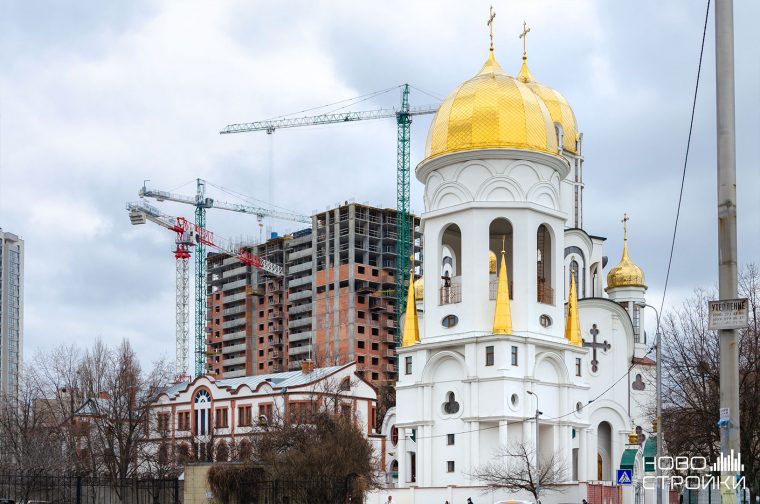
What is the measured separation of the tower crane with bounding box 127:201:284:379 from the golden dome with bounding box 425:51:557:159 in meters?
86.4

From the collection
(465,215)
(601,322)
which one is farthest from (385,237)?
(465,215)

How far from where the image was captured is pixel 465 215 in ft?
151

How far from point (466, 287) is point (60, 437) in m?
21.1

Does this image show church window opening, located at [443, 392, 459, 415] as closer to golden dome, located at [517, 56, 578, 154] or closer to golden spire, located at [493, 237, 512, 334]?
golden spire, located at [493, 237, 512, 334]

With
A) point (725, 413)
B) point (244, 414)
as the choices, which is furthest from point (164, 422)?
point (725, 413)

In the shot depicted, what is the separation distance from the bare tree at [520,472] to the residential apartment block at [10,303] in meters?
103

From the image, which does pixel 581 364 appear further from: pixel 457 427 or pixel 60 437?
pixel 60 437

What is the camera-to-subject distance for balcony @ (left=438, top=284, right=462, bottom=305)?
46.4 metres

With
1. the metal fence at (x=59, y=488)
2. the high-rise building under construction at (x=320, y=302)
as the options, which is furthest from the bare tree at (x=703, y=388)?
the high-rise building under construction at (x=320, y=302)

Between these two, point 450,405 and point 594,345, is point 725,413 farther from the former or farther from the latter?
point 594,345

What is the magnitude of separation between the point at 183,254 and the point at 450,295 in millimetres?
91043

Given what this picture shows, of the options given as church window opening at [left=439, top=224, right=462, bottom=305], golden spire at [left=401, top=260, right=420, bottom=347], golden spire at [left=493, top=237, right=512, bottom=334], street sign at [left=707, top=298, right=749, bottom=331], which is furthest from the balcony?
street sign at [left=707, top=298, right=749, bottom=331]

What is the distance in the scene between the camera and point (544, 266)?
48.5 metres

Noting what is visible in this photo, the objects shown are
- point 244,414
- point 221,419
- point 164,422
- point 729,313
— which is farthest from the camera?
point 221,419
